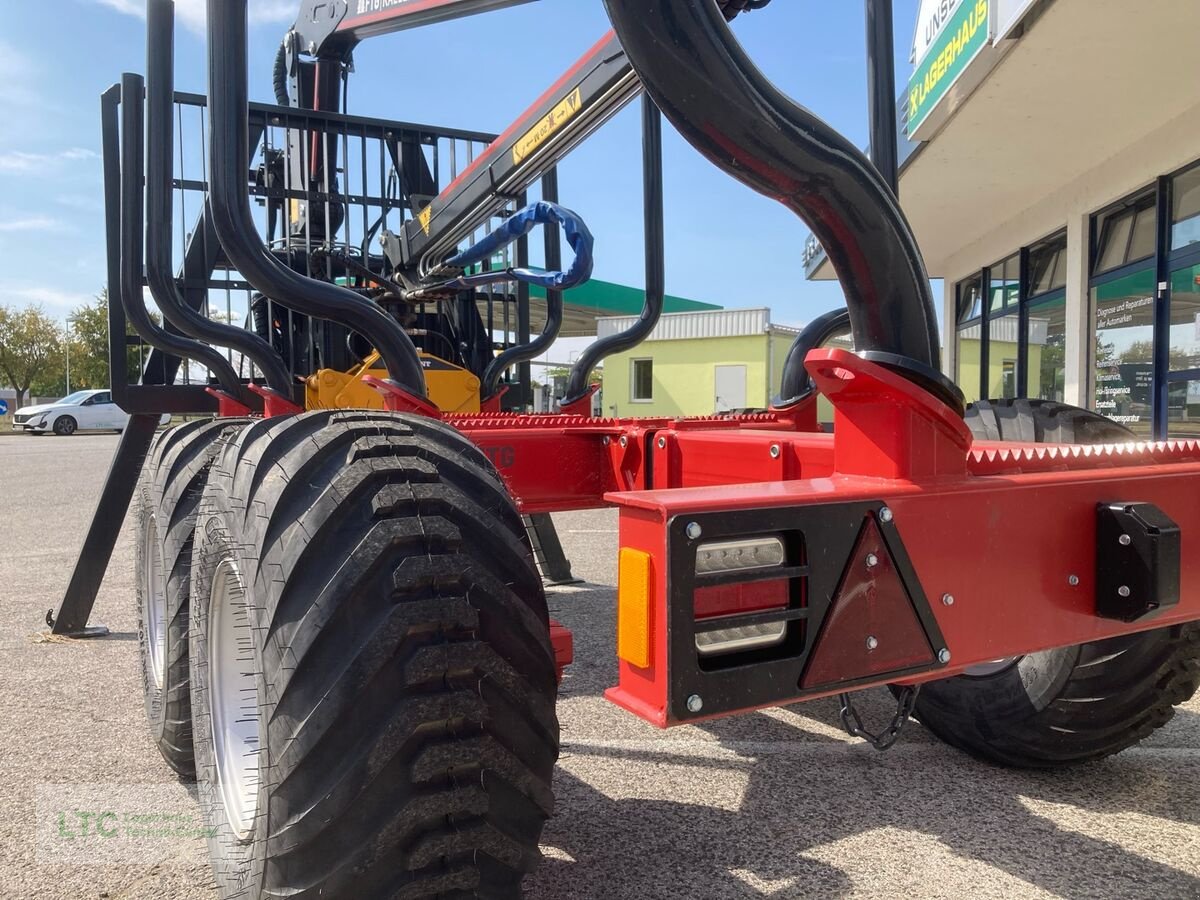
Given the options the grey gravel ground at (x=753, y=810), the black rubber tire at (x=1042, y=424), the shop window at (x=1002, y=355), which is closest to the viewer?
the grey gravel ground at (x=753, y=810)

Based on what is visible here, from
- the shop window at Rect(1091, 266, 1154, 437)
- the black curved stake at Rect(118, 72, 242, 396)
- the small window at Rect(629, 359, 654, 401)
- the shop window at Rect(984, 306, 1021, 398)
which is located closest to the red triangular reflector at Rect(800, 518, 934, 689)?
the black curved stake at Rect(118, 72, 242, 396)

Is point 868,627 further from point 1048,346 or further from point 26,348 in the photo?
point 26,348

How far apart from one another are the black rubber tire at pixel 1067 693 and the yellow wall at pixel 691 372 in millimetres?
24225

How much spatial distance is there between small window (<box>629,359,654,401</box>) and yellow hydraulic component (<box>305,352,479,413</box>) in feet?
85.0

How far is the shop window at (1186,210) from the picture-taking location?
285 inches

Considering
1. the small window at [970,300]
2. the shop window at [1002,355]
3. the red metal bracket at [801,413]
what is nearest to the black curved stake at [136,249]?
the red metal bracket at [801,413]

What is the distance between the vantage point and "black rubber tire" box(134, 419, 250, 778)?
2.58 metres

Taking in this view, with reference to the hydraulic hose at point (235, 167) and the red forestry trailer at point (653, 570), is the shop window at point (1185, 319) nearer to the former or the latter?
the red forestry trailer at point (653, 570)

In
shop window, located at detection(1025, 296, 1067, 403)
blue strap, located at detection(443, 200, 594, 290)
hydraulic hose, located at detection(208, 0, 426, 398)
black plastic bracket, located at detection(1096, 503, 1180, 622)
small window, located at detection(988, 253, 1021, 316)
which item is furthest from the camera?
small window, located at detection(988, 253, 1021, 316)

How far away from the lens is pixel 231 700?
2.23m

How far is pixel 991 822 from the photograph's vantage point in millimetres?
2588

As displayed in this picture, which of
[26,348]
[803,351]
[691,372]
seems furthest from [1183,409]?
[26,348]

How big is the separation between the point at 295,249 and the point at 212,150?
253 cm

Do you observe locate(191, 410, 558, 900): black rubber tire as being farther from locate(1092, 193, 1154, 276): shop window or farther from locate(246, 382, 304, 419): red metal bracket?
locate(1092, 193, 1154, 276): shop window
